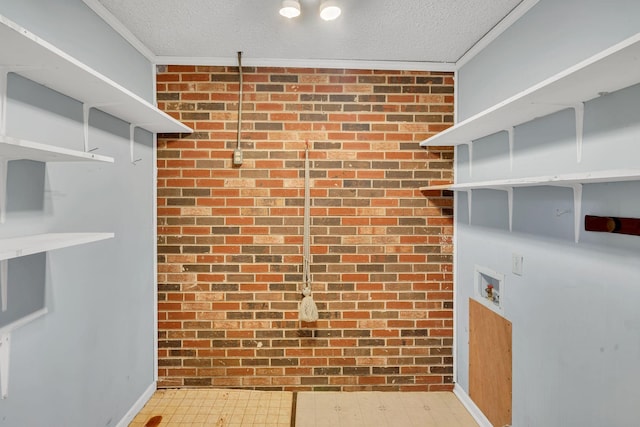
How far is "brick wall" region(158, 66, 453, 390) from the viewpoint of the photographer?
2.33 metres

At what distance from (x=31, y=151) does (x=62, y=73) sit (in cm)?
38

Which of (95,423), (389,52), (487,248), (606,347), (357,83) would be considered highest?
(389,52)

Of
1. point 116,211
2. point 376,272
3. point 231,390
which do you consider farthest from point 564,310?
point 116,211

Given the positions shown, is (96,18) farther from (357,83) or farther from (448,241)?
Result: (448,241)

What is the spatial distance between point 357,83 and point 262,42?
720mm

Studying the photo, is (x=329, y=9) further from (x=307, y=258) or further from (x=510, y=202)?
(x=307, y=258)

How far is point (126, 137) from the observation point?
6.44 feet

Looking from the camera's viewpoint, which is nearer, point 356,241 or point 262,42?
point 262,42

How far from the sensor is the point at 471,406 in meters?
2.16

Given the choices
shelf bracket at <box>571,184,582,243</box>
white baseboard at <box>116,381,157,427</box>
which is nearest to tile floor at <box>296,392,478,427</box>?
white baseboard at <box>116,381,157,427</box>

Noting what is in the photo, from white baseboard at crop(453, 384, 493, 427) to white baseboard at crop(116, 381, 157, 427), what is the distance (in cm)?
219

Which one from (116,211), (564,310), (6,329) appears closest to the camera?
(6,329)

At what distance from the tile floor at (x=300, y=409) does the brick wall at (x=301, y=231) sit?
0.25 ft

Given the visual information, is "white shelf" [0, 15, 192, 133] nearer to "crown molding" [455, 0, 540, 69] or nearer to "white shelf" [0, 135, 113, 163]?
"white shelf" [0, 135, 113, 163]
